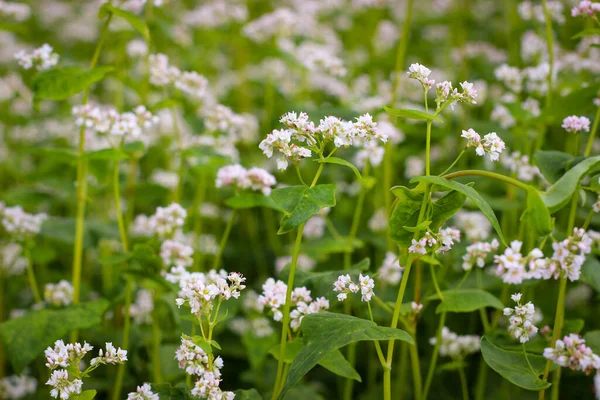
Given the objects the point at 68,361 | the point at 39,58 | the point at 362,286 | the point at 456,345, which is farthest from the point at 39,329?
the point at 456,345

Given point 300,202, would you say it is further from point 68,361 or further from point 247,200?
point 68,361

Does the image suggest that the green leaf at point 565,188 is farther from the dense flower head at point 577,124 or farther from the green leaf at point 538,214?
the dense flower head at point 577,124

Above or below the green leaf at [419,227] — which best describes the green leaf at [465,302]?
below

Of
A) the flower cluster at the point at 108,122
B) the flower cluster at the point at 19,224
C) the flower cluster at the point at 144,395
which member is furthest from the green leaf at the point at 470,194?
the flower cluster at the point at 19,224

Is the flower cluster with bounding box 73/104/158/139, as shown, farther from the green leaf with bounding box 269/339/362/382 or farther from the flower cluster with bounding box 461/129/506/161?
the flower cluster with bounding box 461/129/506/161

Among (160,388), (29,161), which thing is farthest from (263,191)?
(29,161)

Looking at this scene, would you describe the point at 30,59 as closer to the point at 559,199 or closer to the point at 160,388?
the point at 160,388
